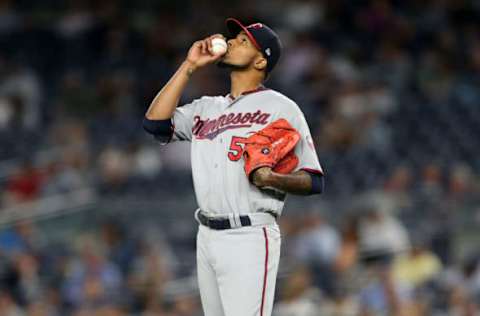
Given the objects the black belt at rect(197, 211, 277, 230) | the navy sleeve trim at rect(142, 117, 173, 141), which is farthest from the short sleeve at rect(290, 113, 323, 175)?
the navy sleeve trim at rect(142, 117, 173, 141)

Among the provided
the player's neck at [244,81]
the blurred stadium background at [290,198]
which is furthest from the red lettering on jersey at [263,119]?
the blurred stadium background at [290,198]

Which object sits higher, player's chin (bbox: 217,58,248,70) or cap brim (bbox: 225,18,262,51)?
cap brim (bbox: 225,18,262,51)

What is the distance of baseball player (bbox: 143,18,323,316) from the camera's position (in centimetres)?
450

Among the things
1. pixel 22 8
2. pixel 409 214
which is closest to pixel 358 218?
pixel 409 214

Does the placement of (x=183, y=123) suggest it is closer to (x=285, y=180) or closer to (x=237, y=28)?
(x=237, y=28)

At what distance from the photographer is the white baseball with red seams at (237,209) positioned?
14.8ft

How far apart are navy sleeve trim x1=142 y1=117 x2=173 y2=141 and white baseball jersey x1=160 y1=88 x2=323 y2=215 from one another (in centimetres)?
11

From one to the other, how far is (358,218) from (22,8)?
6.53m

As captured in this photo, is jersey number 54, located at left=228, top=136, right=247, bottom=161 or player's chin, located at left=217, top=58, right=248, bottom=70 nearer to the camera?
jersey number 54, located at left=228, top=136, right=247, bottom=161

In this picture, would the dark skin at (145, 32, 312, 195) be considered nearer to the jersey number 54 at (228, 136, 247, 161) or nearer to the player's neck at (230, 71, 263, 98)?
the player's neck at (230, 71, 263, 98)

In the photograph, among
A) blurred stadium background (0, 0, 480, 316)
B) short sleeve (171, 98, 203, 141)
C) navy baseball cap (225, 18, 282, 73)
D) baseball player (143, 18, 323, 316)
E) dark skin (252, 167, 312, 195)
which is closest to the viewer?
dark skin (252, 167, 312, 195)

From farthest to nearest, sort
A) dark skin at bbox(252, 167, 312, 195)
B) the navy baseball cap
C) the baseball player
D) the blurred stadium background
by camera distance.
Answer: the blurred stadium background
the navy baseball cap
the baseball player
dark skin at bbox(252, 167, 312, 195)

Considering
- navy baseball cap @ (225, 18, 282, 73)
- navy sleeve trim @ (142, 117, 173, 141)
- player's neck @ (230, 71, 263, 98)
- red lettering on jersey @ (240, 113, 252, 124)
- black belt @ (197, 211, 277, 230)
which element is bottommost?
black belt @ (197, 211, 277, 230)

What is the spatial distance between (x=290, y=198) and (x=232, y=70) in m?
5.33
